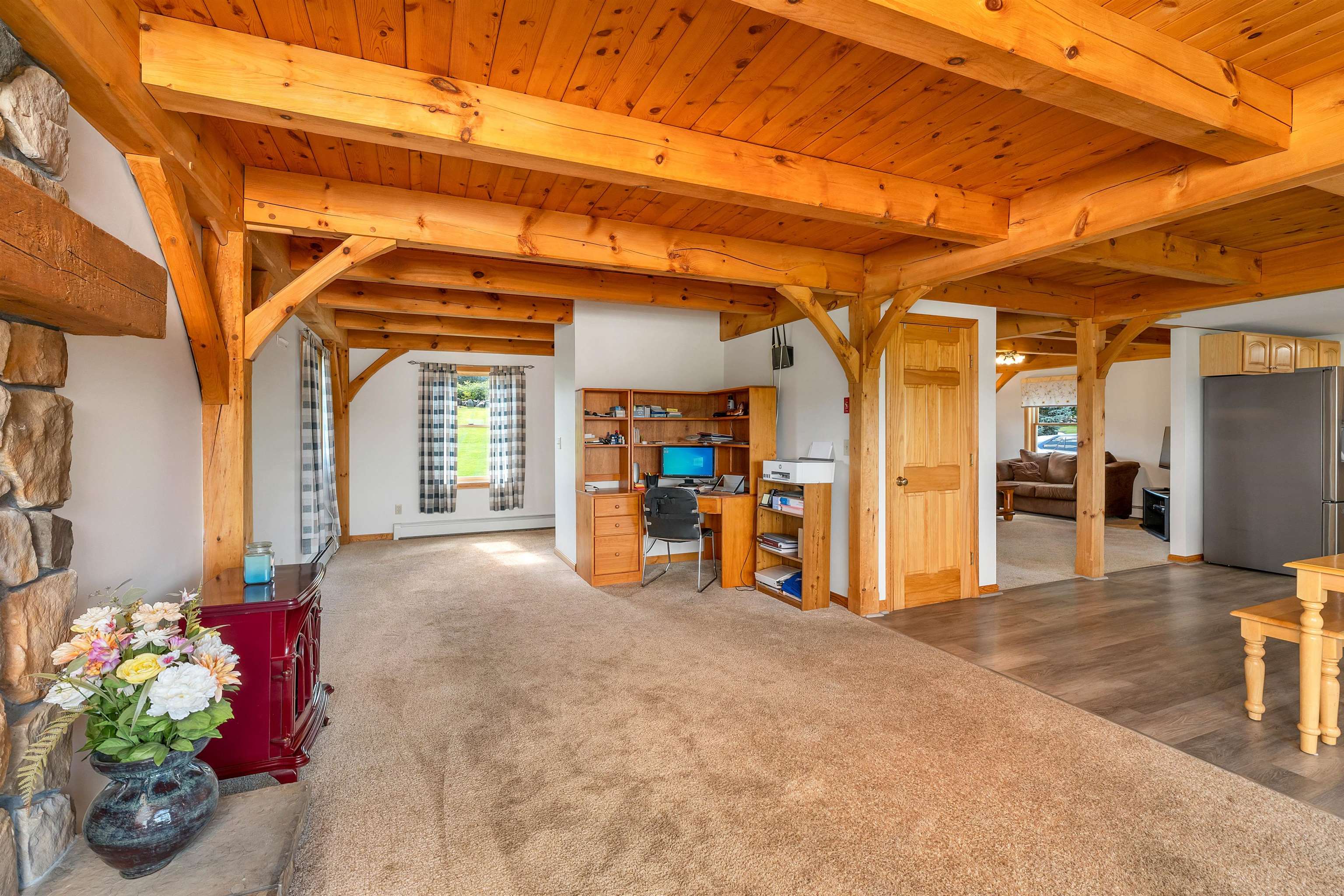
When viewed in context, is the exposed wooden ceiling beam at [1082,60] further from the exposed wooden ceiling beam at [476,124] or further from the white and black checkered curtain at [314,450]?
the white and black checkered curtain at [314,450]

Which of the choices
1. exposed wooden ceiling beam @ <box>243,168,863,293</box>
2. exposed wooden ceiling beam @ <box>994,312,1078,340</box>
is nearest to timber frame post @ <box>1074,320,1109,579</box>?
exposed wooden ceiling beam @ <box>994,312,1078,340</box>

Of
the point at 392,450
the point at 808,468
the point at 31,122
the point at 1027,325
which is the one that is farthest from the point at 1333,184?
the point at 392,450

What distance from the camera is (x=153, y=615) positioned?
5.16 feet

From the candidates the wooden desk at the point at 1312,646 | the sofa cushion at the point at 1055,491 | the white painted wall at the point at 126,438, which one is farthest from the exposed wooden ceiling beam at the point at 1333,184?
the sofa cushion at the point at 1055,491

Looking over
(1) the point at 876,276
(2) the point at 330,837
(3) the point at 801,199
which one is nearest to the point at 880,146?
(3) the point at 801,199

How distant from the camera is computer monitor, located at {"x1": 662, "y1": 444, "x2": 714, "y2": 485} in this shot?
584 centimetres

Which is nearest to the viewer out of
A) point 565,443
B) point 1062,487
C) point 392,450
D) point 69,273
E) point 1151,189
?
point 69,273

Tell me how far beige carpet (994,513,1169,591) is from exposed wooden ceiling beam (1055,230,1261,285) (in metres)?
2.15

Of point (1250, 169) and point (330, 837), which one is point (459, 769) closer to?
point (330, 837)

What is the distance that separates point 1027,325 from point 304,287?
6177 millimetres

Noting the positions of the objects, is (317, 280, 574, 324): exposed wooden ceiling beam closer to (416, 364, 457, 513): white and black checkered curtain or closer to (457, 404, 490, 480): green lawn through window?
(416, 364, 457, 513): white and black checkered curtain

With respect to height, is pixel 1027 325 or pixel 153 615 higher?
pixel 1027 325

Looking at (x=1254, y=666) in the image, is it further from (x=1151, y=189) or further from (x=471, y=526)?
(x=471, y=526)

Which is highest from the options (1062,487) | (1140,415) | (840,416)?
(1140,415)
